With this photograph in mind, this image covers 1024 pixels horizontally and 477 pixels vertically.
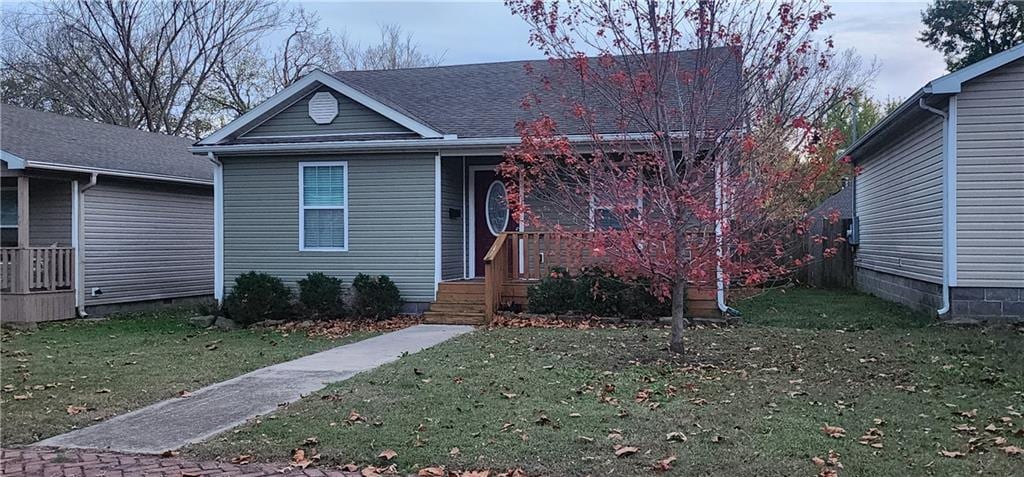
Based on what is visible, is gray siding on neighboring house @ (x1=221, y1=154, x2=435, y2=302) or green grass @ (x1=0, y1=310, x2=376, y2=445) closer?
green grass @ (x1=0, y1=310, x2=376, y2=445)

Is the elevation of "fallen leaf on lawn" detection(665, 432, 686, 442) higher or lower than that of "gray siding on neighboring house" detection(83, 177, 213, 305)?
lower

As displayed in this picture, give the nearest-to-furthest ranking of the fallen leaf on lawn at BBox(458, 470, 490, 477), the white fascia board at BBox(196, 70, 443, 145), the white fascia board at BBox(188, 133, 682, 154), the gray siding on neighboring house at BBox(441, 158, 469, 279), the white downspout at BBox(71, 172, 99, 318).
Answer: the fallen leaf on lawn at BBox(458, 470, 490, 477) → the white fascia board at BBox(188, 133, 682, 154) → the white fascia board at BBox(196, 70, 443, 145) → the gray siding on neighboring house at BBox(441, 158, 469, 279) → the white downspout at BBox(71, 172, 99, 318)

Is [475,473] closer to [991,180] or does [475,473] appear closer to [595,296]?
[595,296]

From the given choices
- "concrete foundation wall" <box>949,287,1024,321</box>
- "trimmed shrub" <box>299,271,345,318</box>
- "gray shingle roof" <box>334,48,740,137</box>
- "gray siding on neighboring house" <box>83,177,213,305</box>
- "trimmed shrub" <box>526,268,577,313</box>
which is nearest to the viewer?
"concrete foundation wall" <box>949,287,1024,321</box>

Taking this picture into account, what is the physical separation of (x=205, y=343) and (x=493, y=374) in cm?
502

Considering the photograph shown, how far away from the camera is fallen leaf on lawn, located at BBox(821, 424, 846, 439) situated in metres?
5.01

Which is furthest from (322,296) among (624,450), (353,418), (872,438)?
(872,438)

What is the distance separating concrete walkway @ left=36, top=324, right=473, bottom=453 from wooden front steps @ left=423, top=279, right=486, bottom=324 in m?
2.34

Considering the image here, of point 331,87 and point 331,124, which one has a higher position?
point 331,87

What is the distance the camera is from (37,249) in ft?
41.5

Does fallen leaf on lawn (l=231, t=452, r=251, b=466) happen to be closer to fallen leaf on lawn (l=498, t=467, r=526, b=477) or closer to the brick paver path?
the brick paver path

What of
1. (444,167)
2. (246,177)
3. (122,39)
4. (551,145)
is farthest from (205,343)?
(122,39)

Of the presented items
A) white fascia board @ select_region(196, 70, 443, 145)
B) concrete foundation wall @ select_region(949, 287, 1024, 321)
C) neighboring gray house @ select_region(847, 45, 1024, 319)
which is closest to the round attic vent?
white fascia board @ select_region(196, 70, 443, 145)

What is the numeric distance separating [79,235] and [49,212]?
2.77 ft
